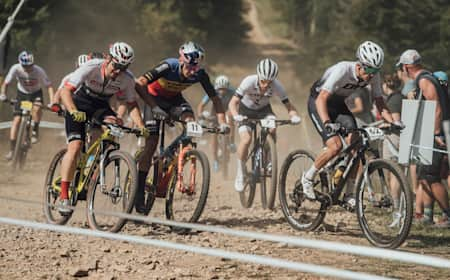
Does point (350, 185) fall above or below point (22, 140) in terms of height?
below

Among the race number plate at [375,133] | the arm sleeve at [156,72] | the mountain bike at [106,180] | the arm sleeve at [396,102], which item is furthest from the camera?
the arm sleeve at [396,102]

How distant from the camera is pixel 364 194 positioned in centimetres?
809

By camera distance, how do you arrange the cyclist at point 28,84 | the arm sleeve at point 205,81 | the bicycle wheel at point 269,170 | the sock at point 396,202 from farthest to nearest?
the cyclist at point 28,84, the bicycle wheel at point 269,170, the arm sleeve at point 205,81, the sock at point 396,202

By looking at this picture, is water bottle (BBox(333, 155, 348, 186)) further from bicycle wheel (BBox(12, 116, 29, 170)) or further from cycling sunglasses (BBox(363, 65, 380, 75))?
bicycle wheel (BBox(12, 116, 29, 170))

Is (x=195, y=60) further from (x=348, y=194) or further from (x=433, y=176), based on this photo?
(x=433, y=176)

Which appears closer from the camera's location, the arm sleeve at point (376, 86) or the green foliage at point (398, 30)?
the arm sleeve at point (376, 86)

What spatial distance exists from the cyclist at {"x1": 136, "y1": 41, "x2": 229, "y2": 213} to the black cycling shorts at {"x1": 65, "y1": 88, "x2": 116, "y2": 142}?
46 centimetres

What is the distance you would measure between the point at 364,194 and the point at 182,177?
195 cm

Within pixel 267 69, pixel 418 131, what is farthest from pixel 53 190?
pixel 418 131

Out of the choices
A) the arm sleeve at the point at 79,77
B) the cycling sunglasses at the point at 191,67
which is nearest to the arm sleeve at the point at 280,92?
the cycling sunglasses at the point at 191,67

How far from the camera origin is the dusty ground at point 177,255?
21.6ft

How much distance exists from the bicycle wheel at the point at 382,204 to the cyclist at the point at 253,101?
8.54 feet

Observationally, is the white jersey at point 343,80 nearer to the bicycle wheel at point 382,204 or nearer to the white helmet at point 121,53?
the bicycle wheel at point 382,204

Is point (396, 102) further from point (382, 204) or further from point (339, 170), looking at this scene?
point (382, 204)
